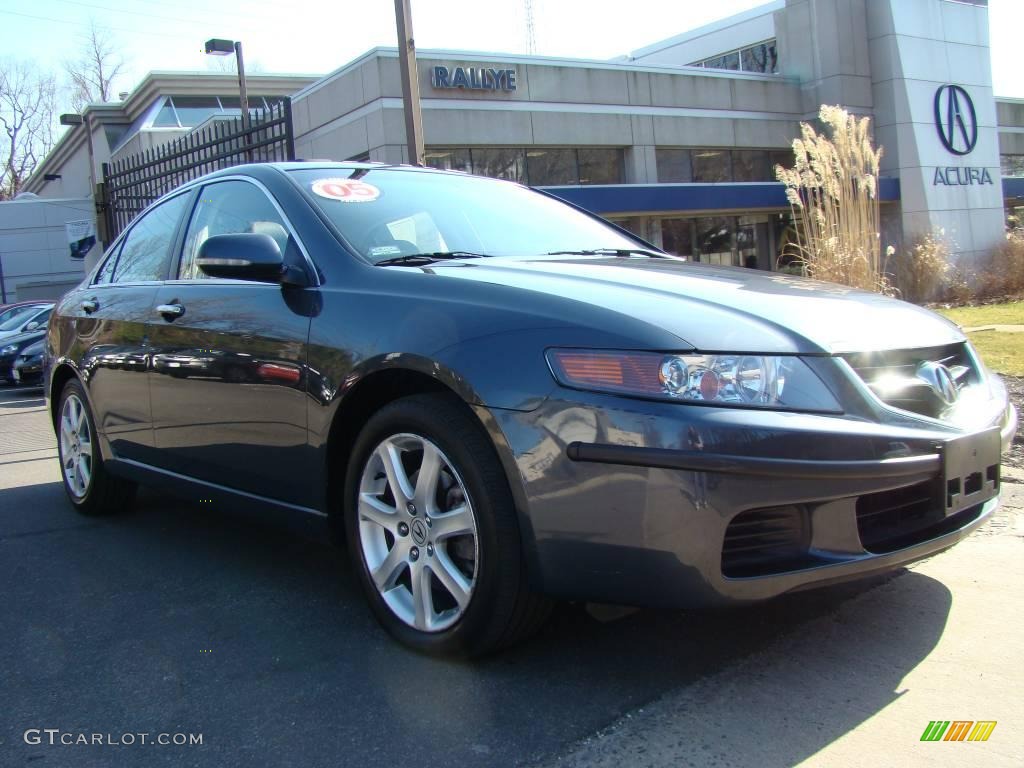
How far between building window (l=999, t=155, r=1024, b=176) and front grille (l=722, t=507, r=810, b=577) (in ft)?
109

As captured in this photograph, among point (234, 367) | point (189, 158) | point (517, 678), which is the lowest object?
point (517, 678)

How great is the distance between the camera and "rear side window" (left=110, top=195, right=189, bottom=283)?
4.24m

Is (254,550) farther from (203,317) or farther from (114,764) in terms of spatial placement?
(114,764)

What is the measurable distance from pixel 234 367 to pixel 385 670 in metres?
1.30

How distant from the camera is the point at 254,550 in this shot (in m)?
4.11

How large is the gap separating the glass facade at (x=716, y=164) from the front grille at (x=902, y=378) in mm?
19100

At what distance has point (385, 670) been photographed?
2.76m

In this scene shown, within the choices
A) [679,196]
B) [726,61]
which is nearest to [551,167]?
[679,196]

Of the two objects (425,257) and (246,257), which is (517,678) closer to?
(425,257)

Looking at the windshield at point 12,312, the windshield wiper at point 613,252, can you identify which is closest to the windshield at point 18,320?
the windshield at point 12,312

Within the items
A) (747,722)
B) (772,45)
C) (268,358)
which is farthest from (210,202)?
(772,45)

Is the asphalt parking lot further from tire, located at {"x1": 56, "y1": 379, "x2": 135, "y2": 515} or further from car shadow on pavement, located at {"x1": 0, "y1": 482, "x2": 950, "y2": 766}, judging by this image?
tire, located at {"x1": 56, "y1": 379, "x2": 135, "y2": 515}

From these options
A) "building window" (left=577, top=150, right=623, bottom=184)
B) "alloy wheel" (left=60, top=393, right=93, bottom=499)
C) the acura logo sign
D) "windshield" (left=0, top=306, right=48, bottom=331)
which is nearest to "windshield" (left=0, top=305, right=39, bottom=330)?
"windshield" (left=0, top=306, right=48, bottom=331)

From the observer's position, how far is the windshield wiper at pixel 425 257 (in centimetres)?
314
